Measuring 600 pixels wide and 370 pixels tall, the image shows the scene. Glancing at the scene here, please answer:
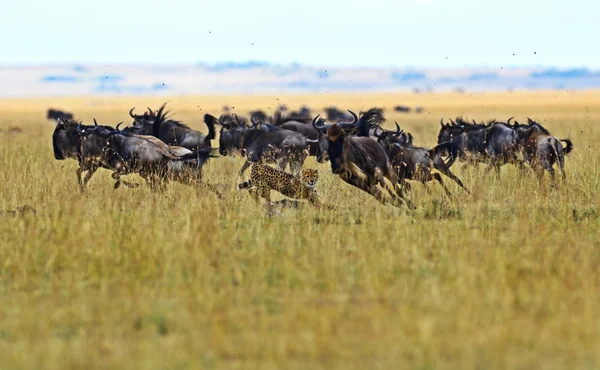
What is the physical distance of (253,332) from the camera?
5961 millimetres

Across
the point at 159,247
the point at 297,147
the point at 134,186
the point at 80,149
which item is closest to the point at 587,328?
the point at 159,247

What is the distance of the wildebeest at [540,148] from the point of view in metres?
14.7

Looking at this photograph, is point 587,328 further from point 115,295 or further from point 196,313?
point 115,295

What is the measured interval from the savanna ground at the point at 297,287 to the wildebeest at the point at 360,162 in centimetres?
45

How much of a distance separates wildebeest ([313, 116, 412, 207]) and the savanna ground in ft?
1.47

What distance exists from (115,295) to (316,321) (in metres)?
1.72

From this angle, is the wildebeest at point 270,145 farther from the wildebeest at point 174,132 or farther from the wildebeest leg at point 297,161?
the wildebeest at point 174,132

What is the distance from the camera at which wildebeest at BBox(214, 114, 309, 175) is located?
16406 millimetres

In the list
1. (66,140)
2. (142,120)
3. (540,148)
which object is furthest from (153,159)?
(540,148)

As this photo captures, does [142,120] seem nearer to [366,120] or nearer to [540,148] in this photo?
[366,120]

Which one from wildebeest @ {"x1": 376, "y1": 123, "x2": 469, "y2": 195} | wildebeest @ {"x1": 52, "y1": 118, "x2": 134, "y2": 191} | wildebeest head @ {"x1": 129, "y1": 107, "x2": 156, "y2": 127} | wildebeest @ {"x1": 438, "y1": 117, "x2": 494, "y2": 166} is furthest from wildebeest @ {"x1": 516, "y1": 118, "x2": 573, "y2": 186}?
wildebeest head @ {"x1": 129, "y1": 107, "x2": 156, "y2": 127}

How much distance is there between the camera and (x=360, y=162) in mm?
12508

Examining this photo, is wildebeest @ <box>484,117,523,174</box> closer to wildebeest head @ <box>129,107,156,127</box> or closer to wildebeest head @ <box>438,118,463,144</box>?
wildebeest head @ <box>438,118,463,144</box>

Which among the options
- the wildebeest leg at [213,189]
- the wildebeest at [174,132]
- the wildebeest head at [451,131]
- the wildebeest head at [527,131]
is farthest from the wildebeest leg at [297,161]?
the wildebeest leg at [213,189]
